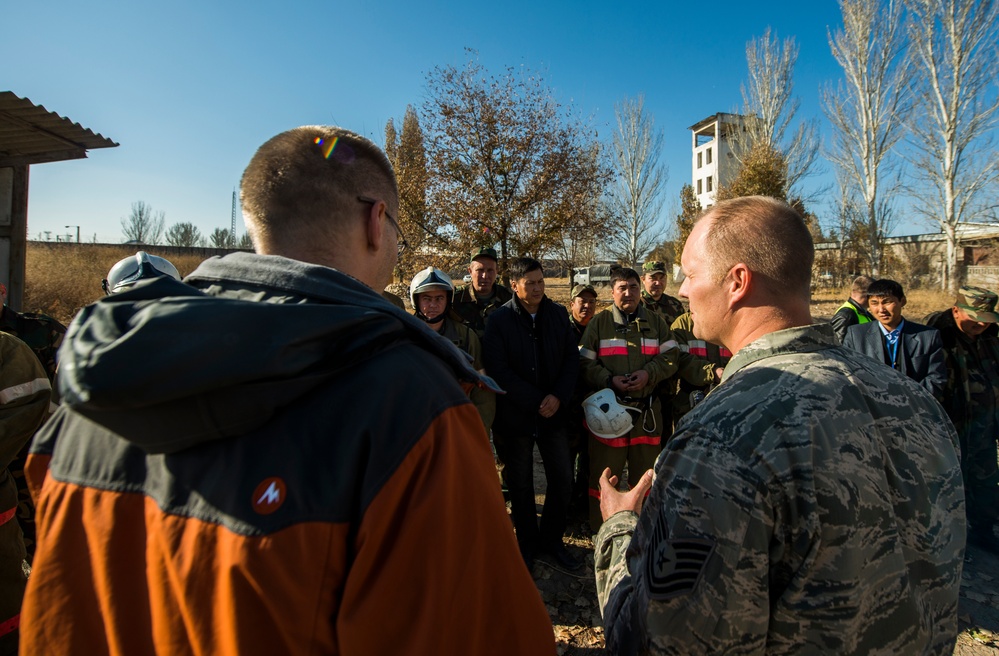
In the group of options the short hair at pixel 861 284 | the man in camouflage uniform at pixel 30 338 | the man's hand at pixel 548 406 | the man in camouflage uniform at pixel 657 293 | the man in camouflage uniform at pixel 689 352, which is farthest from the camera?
the man in camouflage uniform at pixel 657 293

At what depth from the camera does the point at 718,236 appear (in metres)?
1.60

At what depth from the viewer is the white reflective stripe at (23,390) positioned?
2.77 m

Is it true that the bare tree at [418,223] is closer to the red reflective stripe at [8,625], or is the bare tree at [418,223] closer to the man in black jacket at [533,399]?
the man in black jacket at [533,399]

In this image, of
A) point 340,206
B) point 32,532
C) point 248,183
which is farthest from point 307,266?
point 32,532

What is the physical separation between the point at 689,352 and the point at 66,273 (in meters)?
22.8

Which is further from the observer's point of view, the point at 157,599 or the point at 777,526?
the point at 777,526

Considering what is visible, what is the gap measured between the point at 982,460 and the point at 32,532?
26.1 feet

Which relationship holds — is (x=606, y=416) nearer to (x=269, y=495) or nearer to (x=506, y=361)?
(x=506, y=361)

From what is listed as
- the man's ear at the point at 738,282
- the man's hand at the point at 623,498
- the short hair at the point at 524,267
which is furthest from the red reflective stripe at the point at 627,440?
the man's ear at the point at 738,282

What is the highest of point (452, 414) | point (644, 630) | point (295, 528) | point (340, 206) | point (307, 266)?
point (340, 206)

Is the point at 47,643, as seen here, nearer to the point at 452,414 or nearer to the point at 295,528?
the point at 295,528

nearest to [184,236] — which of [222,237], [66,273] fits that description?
[222,237]

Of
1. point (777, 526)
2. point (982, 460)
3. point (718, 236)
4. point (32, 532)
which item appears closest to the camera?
point (777, 526)

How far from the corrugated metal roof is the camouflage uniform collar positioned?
6.06 metres
